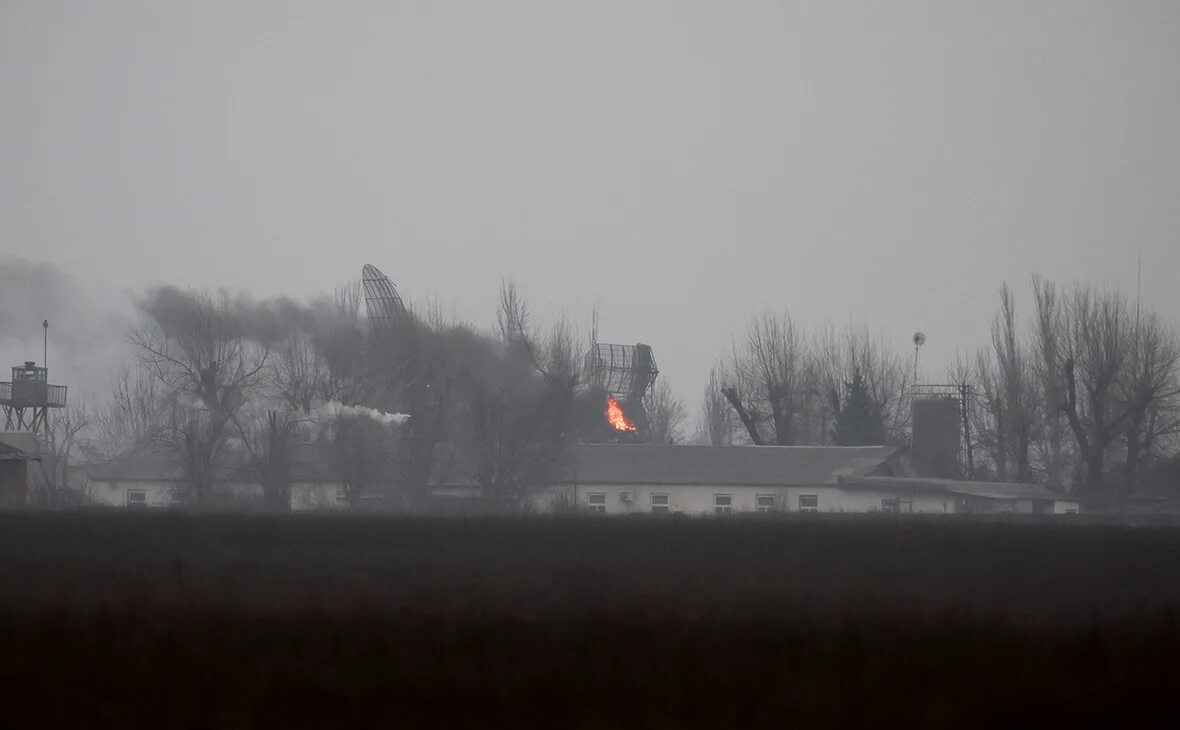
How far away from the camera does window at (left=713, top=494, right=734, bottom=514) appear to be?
74812 millimetres

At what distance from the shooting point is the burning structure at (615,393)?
3474 inches

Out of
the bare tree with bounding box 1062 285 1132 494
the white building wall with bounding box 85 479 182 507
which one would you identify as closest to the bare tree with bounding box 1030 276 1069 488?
the bare tree with bounding box 1062 285 1132 494

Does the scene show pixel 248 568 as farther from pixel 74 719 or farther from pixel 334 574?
pixel 74 719

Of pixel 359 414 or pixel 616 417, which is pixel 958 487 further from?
pixel 359 414

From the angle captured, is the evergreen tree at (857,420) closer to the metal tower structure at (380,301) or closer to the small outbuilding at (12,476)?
the metal tower structure at (380,301)

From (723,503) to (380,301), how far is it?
24.4 meters

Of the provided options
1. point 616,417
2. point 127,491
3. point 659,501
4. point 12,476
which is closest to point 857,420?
point 616,417

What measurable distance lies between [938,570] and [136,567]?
16.2 m

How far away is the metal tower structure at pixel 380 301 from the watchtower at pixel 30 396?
18039mm

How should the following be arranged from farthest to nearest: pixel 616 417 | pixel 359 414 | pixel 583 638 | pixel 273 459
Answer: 1. pixel 616 417
2. pixel 359 414
3. pixel 273 459
4. pixel 583 638

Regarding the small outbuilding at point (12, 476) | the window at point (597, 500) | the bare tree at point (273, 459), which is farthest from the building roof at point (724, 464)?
the small outbuilding at point (12, 476)

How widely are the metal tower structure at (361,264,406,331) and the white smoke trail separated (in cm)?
538

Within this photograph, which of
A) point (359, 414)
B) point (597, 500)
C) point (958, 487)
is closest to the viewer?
point (958, 487)

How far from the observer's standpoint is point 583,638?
60.1 ft
